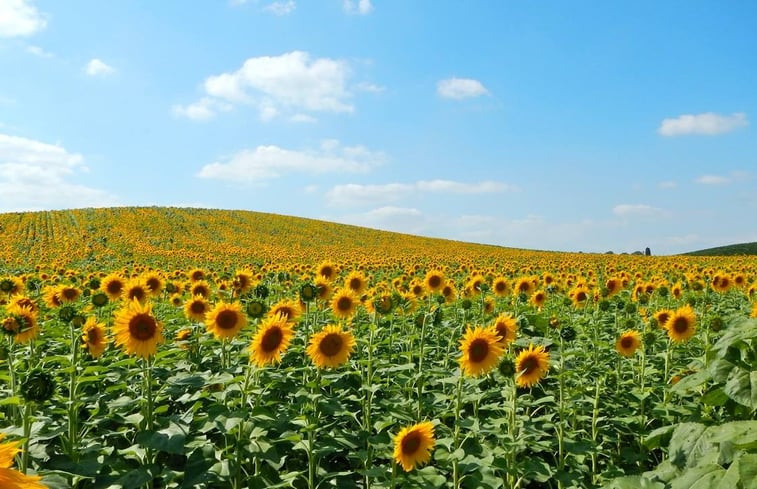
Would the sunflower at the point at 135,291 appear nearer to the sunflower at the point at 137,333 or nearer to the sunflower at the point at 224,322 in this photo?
the sunflower at the point at 224,322

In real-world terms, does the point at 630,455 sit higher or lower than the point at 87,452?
lower

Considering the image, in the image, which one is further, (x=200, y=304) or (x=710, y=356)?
(x=200, y=304)

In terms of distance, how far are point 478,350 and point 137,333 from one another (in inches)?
116

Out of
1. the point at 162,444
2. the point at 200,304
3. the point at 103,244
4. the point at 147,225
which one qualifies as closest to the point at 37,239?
the point at 103,244

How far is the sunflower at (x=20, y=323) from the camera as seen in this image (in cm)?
451

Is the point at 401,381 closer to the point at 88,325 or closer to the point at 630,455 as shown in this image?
the point at 630,455

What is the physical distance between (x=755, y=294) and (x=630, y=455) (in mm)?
7288

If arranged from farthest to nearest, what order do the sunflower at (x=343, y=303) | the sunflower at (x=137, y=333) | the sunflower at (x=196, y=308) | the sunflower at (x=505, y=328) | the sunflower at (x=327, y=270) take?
the sunflower at (x=327, y=270) < the sunflower at (x=343, y=303) < the sunflower at (x=196, y=308) < the sunflower at (x=505, y=328) < the sunflower at (x=137, y=333)

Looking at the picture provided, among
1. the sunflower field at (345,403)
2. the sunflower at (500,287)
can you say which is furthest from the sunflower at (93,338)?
the sunflower at (500,287)

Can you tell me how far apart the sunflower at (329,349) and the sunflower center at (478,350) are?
3.84 feet

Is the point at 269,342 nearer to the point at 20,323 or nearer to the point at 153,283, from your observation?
the point at 20,323

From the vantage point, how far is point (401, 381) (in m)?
5.97

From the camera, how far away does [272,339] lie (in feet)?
14.6

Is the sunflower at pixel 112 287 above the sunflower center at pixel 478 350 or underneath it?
above
